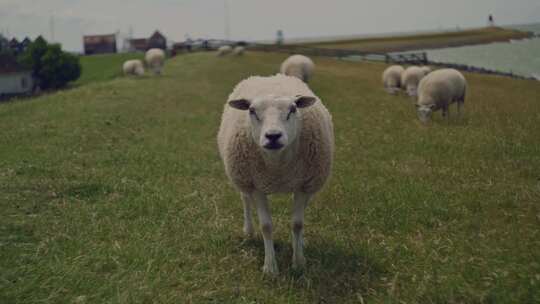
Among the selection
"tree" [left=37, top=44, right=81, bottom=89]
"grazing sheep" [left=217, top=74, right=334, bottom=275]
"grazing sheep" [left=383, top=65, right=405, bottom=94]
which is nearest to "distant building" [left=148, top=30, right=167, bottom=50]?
"tree" [left=37, top=44, right=81, bottom=89]

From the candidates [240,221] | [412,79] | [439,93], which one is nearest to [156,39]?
[412,79]

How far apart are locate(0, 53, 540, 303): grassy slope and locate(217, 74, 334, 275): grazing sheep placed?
1.68ft

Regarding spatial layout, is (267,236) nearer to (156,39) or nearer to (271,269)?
(271,269)

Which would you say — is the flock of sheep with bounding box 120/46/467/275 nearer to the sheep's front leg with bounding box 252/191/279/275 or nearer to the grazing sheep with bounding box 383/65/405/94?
the sheep's front leg with bounding box 252/191/279/275

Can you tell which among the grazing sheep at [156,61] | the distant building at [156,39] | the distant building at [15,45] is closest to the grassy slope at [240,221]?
the grazing sheep at [156,61]

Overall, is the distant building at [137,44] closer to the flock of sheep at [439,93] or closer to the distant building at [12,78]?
the distant building at [12,78]

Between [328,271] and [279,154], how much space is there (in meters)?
1.32

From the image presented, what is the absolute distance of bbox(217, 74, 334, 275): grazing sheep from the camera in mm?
4531

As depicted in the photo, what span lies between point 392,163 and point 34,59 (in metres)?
58.8

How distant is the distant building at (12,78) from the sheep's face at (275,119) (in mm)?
57685

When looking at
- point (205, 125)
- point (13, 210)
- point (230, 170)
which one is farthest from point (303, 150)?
point (205, 125)

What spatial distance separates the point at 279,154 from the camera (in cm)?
468

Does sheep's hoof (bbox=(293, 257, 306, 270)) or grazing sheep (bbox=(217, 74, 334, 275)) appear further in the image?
sheep's hoof (bbox=(293, 257, 306, 270))

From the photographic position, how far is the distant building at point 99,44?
4126 inches
